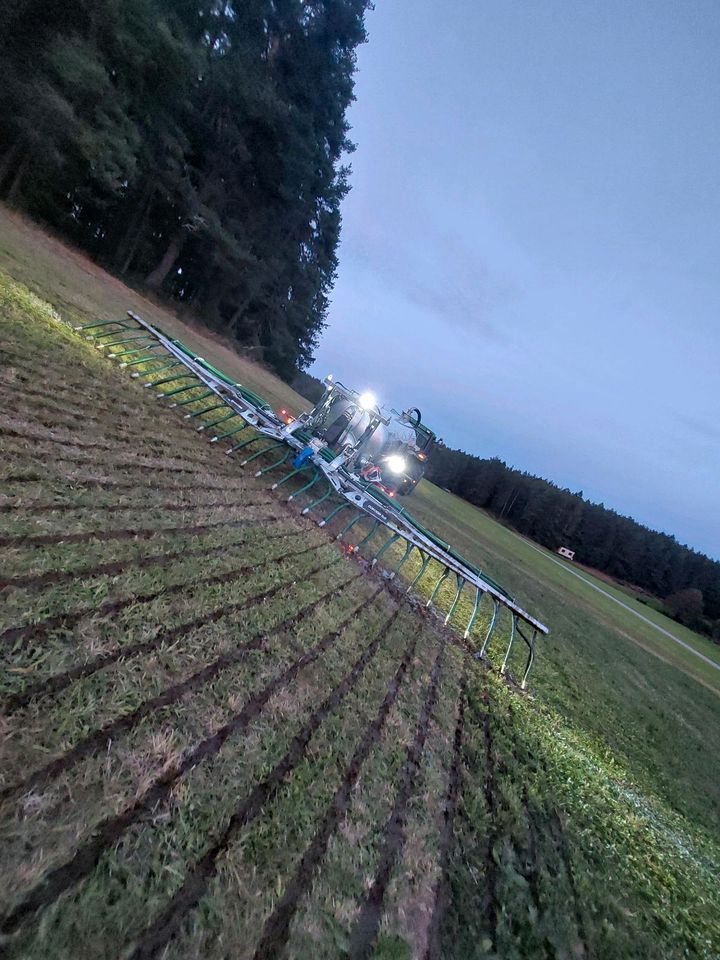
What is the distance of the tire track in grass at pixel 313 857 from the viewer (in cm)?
177

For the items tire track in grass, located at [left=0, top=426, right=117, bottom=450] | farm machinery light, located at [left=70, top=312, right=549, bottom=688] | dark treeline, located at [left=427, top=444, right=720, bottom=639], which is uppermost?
dark treeline, located at [left=427, top=444, right=720, bottom=639]

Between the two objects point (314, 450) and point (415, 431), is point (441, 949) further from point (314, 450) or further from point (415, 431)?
point (415, 431)

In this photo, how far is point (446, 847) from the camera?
9.04 ft

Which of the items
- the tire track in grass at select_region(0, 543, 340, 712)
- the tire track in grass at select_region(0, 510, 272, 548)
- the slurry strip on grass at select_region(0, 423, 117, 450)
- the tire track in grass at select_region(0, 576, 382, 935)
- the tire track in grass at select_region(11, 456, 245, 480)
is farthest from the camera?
the tire track in grass at select_region(11, 456, 245, 480)

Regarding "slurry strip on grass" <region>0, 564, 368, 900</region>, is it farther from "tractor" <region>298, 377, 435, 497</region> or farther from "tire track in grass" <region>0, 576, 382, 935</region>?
"tractor" <region>298, 377, 435, 497</region>

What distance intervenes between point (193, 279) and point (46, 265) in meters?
18.2

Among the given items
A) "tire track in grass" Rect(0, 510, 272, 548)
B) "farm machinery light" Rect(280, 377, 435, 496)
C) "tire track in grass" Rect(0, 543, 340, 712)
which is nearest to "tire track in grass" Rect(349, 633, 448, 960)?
"tire track in grass" Rect(0, 543, 340, 712)

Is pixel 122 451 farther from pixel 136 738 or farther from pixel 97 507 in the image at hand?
pixel 136 738

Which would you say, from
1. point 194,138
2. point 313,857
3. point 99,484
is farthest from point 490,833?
point 194,138

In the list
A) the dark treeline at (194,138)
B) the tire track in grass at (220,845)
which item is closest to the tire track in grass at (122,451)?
the tire track in grass at (220,845)

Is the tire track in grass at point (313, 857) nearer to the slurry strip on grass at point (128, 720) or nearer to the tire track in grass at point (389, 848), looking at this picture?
the tire track in grass at point (389, 848)

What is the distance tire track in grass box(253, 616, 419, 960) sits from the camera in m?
1.77

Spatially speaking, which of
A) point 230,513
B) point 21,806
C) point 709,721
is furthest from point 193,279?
point 709,721

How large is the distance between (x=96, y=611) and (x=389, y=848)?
8.16 ft
